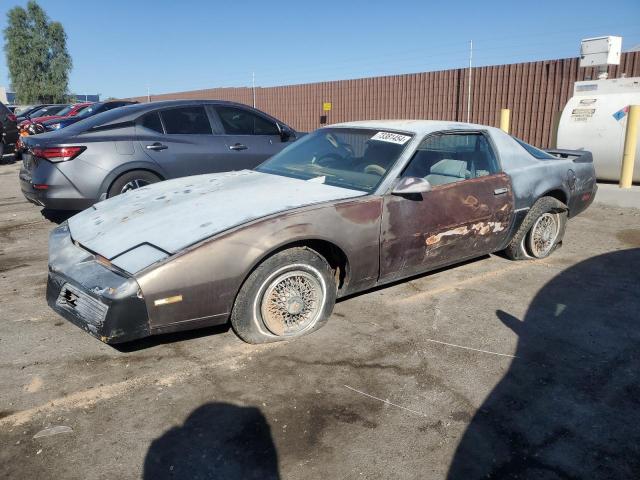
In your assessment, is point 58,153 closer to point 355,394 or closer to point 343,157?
point 343,157

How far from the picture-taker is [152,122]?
623 centimetres

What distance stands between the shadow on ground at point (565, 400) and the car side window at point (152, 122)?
444cm

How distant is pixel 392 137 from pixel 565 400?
7.31 feet

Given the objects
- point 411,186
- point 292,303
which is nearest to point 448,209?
point 411,186

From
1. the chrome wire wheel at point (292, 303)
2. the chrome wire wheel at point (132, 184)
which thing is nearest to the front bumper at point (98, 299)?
the chrome wire wheel at point (292, 303)

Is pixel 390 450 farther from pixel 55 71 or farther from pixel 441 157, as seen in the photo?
pixel 55 71

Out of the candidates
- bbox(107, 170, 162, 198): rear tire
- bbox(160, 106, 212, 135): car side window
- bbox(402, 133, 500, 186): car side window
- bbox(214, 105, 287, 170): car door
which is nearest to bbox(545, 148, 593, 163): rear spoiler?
bbox(402, 133, 500, 186): car side window

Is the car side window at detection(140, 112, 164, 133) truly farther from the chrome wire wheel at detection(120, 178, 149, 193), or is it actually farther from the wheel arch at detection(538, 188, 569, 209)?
the wheel arch at detection(538, 188, 569, 209)

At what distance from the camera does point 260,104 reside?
20672 millimetres

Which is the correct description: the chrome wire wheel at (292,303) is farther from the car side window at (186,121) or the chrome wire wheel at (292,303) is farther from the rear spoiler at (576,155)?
the car side window at (186,121)

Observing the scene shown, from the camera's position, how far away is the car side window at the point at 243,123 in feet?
22.1

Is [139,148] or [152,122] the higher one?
[152,122]

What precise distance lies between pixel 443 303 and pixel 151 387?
2268 millimetres

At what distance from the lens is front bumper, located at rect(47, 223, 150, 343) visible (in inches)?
107
